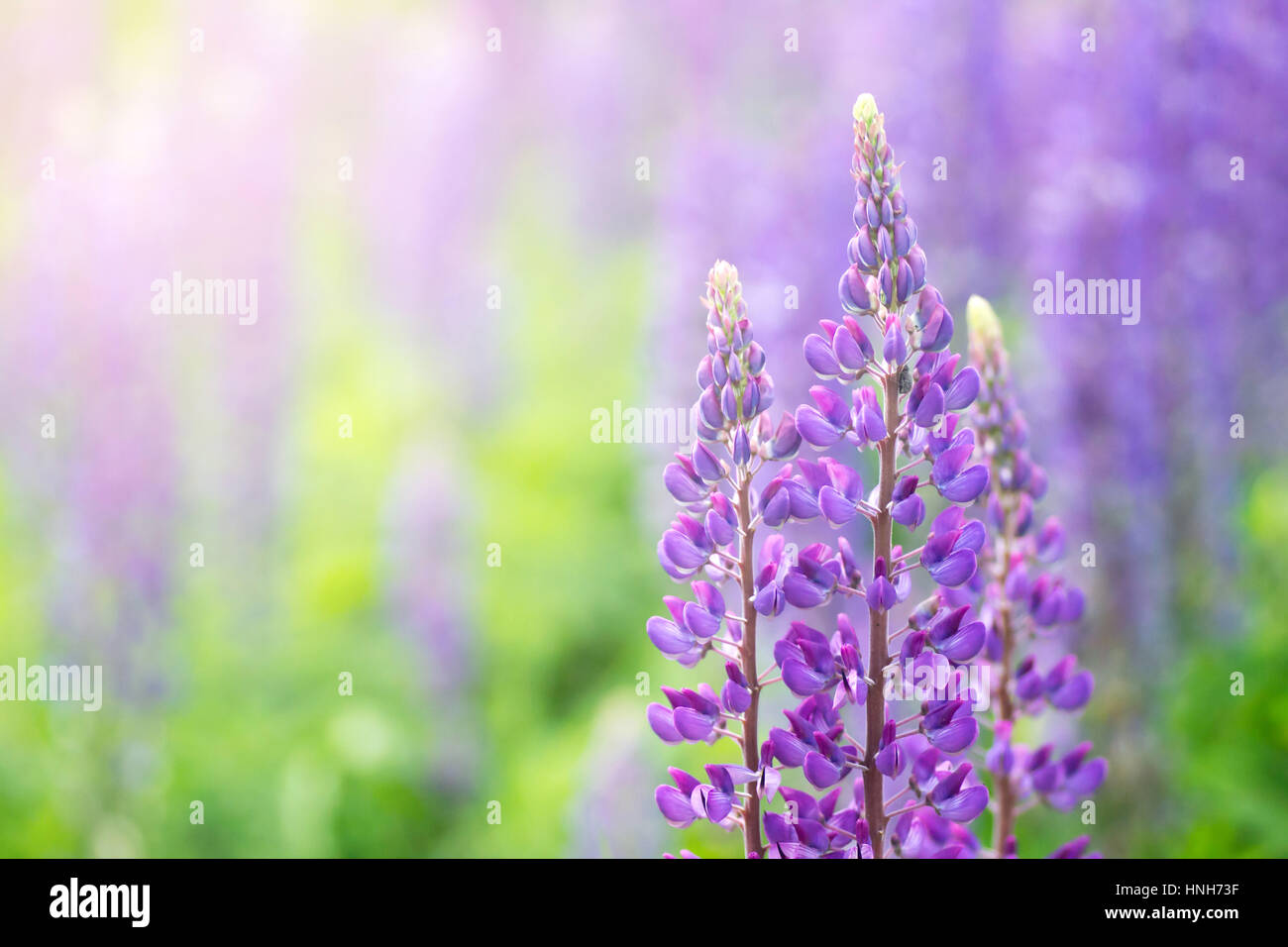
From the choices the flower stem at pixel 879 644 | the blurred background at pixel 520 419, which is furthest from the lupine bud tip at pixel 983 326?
the blurred background at pixel 520 419

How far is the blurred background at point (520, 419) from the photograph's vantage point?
3.04 m

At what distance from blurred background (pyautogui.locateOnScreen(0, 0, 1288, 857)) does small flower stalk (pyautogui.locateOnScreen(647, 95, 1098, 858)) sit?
134 centimetres

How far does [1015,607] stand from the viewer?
1.45m

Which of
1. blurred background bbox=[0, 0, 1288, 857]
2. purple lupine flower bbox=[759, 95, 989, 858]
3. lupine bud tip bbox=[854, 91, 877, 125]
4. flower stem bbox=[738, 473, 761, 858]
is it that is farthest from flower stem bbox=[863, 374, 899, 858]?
blurred background bbox=[0, 0, 1288, 857]

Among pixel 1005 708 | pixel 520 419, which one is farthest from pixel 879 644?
pixel 520 419

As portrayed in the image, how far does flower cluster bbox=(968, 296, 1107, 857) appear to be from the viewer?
1.39m

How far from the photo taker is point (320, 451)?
4871 mm

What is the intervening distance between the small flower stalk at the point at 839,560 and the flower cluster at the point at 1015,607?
21cm

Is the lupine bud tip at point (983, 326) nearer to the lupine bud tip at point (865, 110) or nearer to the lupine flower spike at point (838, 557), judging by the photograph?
the lupine flower spike at point (838, 557)

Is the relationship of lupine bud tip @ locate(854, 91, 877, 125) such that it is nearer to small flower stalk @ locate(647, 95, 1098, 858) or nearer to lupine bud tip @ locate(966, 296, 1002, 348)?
small flower stalk @ locate(647, 95, 1098, 858)

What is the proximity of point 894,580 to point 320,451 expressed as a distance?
13.4ft

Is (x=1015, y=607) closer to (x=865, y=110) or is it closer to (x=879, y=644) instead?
(x=879, y=644)

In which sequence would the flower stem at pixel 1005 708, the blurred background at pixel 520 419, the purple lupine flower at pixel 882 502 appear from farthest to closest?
the blurred background at pixel 520 419
the flower stem at pixel 1005 708
the purple lupine flower at pixel 882 502

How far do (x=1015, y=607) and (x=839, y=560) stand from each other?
40cm
